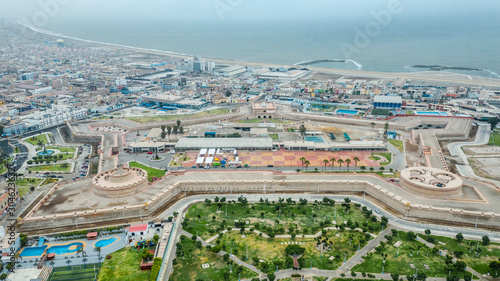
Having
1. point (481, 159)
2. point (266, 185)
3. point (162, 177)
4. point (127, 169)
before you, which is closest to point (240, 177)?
point (266, 185)

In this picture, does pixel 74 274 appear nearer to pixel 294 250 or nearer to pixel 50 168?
pixel 294 250

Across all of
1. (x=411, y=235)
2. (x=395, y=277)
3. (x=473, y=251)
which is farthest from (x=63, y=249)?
(x=473, y=251)

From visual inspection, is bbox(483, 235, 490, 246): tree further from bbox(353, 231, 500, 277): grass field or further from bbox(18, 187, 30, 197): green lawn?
bbox(18, 187, 30, 197): green lawn

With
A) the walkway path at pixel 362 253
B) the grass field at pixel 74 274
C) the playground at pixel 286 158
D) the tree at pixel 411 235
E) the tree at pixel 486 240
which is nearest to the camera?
the grass field at pixel 74 274

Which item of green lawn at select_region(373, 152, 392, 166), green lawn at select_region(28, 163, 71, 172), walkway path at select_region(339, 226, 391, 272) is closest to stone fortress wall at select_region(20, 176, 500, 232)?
walkway path at select_region(339, 226, 391, 272)

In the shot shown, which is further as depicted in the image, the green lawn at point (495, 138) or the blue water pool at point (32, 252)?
the green lawn at point (495, 138)

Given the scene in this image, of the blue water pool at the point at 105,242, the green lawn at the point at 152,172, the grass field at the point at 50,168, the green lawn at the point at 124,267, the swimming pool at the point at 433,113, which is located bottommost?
the green lawn at the point at 124,267

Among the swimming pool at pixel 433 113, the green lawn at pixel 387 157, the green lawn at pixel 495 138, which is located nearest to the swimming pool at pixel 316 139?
the green lawn at pixel 387 157

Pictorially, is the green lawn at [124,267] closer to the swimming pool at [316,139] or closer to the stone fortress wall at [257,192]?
the stone fortress wall at [257,192]
